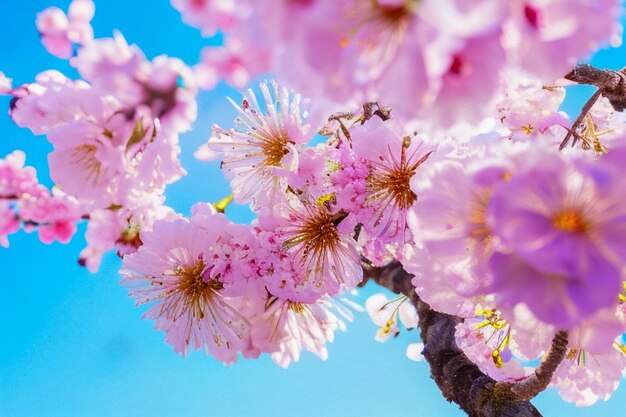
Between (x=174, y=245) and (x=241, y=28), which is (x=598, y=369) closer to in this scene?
(x=174, y=245)

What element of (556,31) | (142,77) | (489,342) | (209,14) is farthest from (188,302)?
(556,31)

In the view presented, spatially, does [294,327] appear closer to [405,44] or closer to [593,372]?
[593,372]

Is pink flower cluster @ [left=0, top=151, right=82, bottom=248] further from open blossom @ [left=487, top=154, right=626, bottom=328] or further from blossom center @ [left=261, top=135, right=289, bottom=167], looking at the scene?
open blossom @ [left=487, top=154, right=626, bottom=328]

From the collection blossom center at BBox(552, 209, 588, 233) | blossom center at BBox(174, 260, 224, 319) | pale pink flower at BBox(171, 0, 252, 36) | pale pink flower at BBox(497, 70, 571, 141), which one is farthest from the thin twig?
pale pink flower at BBox(171, 0, 252, 36)

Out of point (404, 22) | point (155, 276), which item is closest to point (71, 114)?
point (155, 276)

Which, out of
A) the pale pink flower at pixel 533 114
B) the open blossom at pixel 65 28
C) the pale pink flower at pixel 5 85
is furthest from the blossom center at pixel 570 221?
the pale pink flower at pixel 533 114

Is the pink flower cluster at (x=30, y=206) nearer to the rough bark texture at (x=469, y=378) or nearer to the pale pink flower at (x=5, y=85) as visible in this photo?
the pale pink flower at (x=5, y=85)
